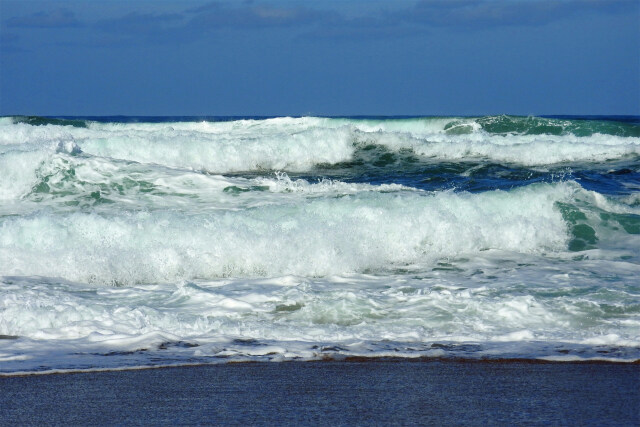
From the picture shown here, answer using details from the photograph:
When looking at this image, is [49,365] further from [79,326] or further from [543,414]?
[543,414]

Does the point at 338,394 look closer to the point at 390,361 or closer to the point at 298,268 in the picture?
the point at 390,361

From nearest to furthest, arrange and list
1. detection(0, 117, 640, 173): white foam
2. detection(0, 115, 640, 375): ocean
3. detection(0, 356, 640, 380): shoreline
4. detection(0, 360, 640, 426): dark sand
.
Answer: detection(0, 360, 640, 426): dark sand, detection(0, 356, 640, 380): shoreline, detection(0, 115, 640, 375): ocean, detection(0, 117, 640, 173): white foam

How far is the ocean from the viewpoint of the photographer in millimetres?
5246

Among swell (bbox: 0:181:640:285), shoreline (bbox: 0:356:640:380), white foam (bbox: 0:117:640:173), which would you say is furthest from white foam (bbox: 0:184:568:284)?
white foam (bbox: 0:117:640:173)

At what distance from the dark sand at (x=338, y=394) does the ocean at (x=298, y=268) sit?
284 mm

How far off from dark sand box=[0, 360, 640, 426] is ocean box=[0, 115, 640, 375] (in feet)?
0.93

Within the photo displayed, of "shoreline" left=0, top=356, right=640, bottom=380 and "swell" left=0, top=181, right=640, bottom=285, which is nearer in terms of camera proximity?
"shoreline" left=0, top=356, right=640, bottom=380

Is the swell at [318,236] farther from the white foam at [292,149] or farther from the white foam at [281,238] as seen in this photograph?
the white foam at [292,149]

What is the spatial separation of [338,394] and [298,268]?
378 cm

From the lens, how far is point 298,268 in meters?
7.86

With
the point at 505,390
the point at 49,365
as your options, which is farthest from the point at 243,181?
the point at 505,390

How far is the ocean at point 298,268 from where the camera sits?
5.25 m

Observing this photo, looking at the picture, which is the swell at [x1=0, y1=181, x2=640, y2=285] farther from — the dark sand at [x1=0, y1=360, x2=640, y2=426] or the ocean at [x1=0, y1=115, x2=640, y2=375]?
the dark sand at [x1=0, y1=360, x2=640, y2=426]

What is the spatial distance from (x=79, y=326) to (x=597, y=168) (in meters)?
13.8
